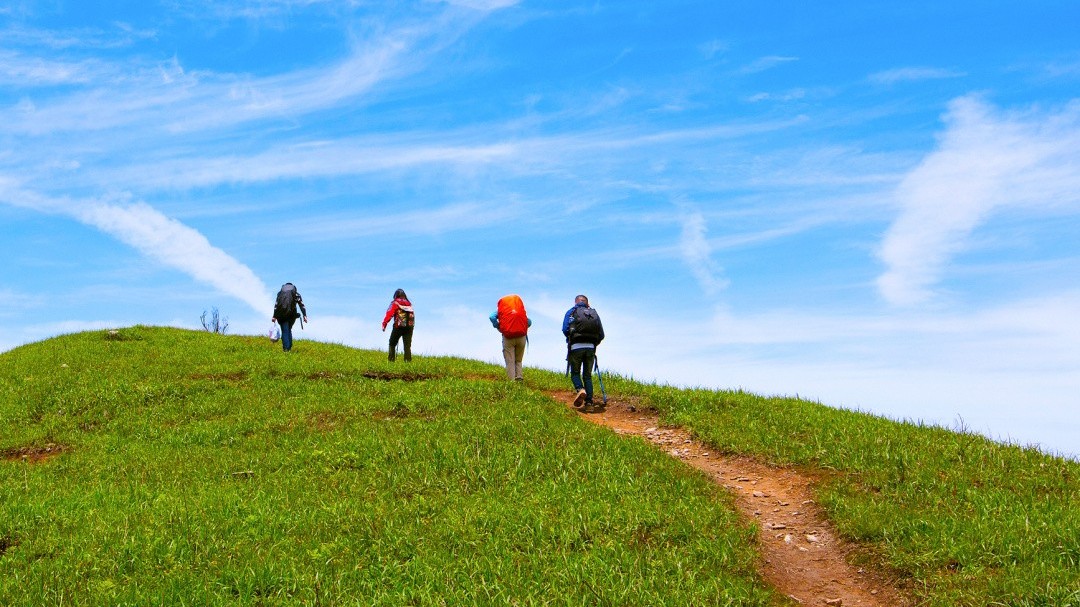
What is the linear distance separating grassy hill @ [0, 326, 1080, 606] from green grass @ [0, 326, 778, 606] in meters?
0.04

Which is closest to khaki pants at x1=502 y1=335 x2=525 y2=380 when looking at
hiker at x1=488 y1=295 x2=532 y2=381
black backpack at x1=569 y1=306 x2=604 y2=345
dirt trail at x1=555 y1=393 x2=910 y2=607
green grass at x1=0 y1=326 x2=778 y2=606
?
hiker at x1=488 y1=295 x2=532 y2=381

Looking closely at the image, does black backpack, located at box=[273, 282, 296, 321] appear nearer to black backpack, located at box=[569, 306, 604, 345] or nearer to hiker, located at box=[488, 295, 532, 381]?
hiker, located at box=[488, 295, 532, 381]

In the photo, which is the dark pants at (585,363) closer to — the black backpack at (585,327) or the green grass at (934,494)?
the black backpack at (585,327)

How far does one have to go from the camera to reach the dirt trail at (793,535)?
8.62m

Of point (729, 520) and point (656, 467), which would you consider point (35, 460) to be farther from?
point (729, 520)

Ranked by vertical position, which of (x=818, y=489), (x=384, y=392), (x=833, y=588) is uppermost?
(x=384, y=392)

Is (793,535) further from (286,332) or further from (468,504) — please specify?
(286,332)

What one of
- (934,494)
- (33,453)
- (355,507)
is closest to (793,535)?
(934,494)

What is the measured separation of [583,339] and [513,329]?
2.69m

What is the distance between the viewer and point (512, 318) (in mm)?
19375

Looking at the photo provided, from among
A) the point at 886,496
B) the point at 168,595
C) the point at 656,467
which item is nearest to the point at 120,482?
the point at 168,595

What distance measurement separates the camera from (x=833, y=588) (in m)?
8.77

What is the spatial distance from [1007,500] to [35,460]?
17.1m

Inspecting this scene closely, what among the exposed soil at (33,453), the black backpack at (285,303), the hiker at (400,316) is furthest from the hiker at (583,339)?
the black backpack at (285,303)
